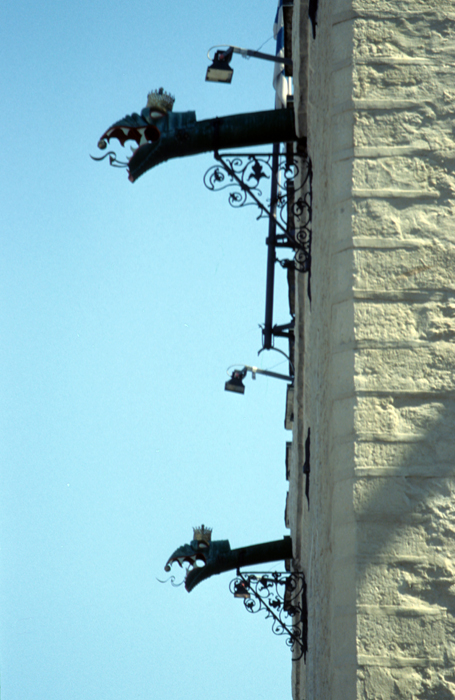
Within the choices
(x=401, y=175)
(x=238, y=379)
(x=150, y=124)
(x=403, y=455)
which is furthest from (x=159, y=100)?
(x=238, y=379)

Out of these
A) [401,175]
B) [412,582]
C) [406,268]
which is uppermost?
[401,175]

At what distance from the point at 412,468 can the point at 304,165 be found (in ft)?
11.7

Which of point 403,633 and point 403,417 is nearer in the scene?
point 403,633

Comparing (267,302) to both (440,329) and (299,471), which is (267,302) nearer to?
(299,471)

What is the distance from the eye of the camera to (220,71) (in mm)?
9195

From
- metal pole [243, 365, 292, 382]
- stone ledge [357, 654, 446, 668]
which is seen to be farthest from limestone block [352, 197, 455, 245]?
metal pole [243, 365, 292, 382]

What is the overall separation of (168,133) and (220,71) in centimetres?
300

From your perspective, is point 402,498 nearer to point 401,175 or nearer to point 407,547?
point 407,547

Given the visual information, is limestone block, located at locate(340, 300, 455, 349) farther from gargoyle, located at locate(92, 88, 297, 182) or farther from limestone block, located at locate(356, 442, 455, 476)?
gargoyle, located at locate(92, 88, 297, 182)

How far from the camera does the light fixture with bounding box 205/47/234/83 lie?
361 inches

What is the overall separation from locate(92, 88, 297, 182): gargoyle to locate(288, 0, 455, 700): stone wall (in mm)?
1846

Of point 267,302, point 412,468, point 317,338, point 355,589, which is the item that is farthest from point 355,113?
point 267,302

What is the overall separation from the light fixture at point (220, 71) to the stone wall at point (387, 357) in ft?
15.0

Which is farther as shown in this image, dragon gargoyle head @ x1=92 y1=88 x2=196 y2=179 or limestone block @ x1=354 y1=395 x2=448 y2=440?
dragon gargoyle head @ x1=92 y1=88 x2=196 y2=179
